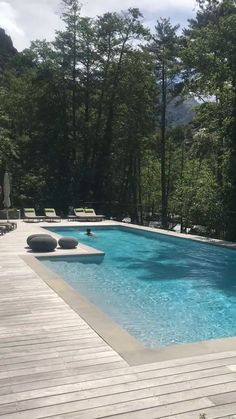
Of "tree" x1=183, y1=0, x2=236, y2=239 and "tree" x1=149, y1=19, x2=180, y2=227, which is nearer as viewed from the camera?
"tree" x1=183, y1=0, x2=236, y2=239

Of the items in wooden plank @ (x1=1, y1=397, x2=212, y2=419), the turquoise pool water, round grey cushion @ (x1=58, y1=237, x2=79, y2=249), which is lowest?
the turquoise pool water

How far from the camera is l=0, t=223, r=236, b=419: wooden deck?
3.12 m

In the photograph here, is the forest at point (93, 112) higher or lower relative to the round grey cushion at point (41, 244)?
higher

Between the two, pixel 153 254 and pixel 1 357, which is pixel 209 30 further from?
pixel 1 357

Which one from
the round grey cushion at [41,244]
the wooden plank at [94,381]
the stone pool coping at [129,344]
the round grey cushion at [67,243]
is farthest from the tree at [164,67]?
the wooden plank at [94,381]

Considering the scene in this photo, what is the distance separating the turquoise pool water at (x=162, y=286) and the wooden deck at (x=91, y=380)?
1592 millimetres

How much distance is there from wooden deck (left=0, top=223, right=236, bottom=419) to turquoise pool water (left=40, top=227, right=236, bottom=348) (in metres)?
1.59

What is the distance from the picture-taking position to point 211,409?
3.12 meters

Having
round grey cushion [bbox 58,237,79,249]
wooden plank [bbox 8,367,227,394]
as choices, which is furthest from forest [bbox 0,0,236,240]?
wooden plank [bbox 8,367,227,394]

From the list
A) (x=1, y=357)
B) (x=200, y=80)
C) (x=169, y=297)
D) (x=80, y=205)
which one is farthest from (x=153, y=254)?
(x=80, y=205)

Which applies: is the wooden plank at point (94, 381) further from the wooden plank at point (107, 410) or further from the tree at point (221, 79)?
the tree at point (221, 79)

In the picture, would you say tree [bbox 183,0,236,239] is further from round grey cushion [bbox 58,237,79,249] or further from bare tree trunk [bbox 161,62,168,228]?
bare tree trunk [bbox 161,62,168,228]

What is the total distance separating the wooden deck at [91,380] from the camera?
123 inches

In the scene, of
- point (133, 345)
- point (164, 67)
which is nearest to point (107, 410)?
point (133, 345)
